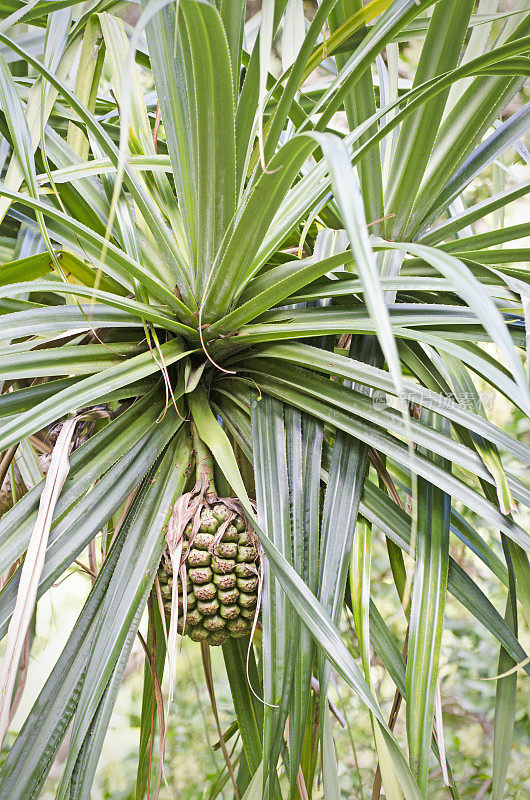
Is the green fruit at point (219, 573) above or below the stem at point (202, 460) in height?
below

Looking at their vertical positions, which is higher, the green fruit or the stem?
the stem

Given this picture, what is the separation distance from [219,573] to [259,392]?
0.54 ft

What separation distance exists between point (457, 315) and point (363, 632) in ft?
0.85

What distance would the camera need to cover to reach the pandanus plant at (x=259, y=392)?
426 mm

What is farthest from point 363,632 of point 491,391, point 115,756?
point 115,756

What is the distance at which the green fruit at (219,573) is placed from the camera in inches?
19.2

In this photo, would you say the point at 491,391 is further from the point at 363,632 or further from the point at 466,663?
the point at 363,632

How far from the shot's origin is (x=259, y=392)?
554 mm

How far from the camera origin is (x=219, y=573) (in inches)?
19.2

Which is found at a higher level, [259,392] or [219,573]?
[259,392]

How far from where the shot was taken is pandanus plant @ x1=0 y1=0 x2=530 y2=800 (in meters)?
0.43

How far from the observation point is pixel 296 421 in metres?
0.54

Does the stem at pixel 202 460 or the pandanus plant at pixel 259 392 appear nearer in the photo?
the pandanus plant at pixel 259 392

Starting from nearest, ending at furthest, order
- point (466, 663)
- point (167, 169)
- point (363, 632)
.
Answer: point (363, 632)
point (167, 169)
point (466, 663)
